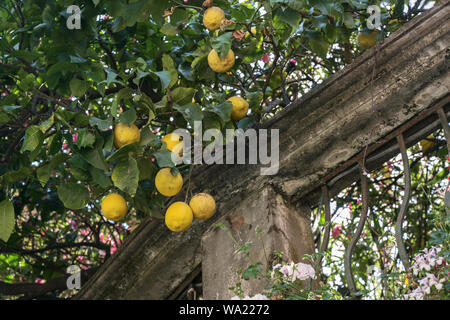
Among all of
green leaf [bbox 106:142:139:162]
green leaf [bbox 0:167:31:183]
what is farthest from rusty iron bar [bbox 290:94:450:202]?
green leaf [bbox 0:167:31:183]

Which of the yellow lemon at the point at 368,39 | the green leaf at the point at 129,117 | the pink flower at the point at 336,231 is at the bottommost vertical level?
the green leaf at the point at 129,117

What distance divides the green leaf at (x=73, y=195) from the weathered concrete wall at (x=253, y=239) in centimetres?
53

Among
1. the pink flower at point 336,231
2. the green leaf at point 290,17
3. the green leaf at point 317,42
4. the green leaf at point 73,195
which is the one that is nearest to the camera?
the green leaf at point 290,17

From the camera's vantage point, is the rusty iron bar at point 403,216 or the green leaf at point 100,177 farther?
the green leaf at point 100,177

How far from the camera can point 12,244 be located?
3092mm

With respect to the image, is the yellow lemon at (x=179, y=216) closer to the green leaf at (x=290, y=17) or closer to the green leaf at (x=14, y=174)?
the green leaf at (x=14, y=174)

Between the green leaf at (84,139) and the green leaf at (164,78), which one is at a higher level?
the green leaf at (164,78)

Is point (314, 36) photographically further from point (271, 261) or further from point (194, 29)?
point (271, 261)

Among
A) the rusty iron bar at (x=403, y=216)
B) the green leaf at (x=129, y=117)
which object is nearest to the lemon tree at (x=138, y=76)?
the green leaf at (x=129, y=117)

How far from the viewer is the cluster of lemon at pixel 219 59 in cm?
193

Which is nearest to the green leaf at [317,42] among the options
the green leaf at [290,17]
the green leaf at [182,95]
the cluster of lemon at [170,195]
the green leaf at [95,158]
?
the green leaf at [290,17]

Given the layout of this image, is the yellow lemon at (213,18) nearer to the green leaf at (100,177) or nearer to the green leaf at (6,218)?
the green leaf at (100,177)

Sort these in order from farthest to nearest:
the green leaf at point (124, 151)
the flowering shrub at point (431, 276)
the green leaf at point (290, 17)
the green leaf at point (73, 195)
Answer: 1. the green leaf at point (73, 195)
2. the green leaf at point (290, 17)
3. the green leaf at point (124, 151)
4. the flowering shrub at point (431, 276)

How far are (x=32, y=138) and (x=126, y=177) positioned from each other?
1.08ft
